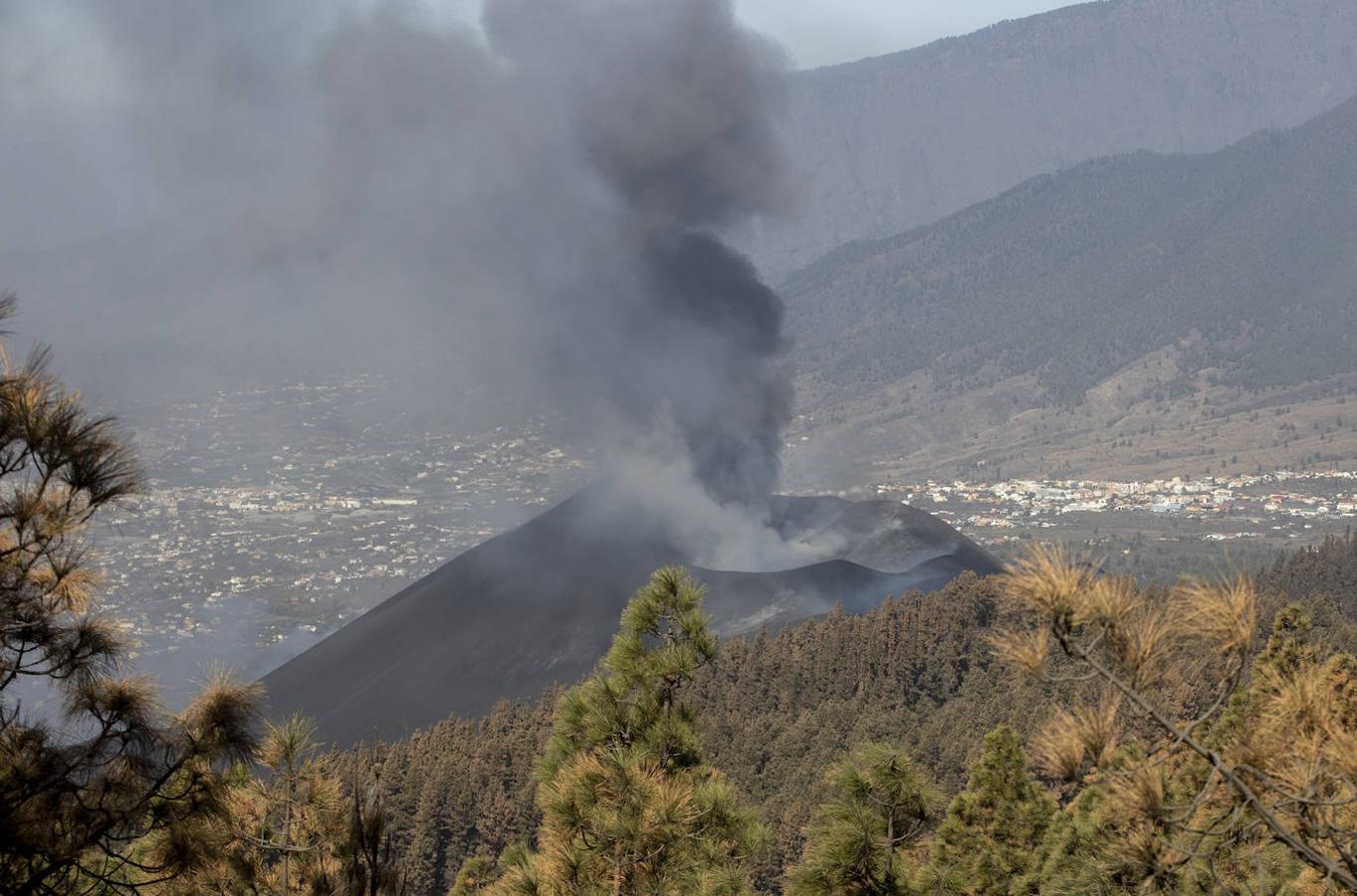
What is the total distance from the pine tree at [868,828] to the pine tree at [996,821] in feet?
31.5

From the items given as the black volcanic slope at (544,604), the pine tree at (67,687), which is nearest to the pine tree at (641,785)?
the pine tree at (67,687)

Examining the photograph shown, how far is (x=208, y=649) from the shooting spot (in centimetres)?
11050

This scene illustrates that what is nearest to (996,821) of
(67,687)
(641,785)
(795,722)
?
(641,785)

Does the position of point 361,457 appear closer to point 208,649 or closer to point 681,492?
point 208,649

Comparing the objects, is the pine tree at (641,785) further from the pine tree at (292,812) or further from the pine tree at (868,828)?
the pine tree at (292,812)

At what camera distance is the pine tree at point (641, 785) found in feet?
31.4

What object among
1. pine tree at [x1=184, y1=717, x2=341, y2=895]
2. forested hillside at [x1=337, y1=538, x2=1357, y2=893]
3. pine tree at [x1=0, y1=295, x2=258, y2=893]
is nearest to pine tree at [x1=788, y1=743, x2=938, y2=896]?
pine tree at [x1=184, y1=717, x2=341, y2=895]

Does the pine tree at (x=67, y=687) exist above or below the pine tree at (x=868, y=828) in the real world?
above

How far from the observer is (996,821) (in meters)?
19.6

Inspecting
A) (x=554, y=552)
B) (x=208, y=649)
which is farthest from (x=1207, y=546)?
(x=208, y=649)

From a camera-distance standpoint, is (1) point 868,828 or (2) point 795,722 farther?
(2) point 795,722

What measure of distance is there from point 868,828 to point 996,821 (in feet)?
36.0

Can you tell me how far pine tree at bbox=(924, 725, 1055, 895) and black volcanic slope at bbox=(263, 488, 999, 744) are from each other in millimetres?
39065

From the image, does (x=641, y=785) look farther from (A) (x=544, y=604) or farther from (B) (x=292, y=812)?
(A) (x=544, y=604)
